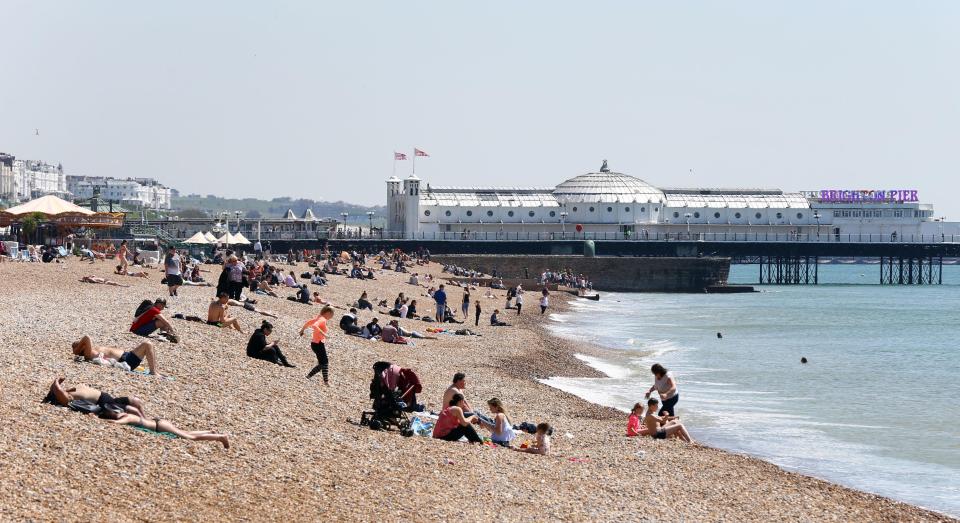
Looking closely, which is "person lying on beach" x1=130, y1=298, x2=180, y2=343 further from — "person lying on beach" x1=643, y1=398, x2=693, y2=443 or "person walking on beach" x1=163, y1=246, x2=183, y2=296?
"person walking on beach" x1=163, y1=246, x2=183, y2=296

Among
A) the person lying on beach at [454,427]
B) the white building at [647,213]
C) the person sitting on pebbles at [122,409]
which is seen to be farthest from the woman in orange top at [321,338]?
the white building at [647,213]

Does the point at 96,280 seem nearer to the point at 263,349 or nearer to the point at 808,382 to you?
the point at 263,349

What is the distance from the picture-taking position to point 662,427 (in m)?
17.1

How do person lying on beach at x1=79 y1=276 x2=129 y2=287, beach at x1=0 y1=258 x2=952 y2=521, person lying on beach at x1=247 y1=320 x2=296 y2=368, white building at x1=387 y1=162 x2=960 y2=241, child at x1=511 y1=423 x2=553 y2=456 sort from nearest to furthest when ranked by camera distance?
1. beach at x1=0 y1=258 x2=952 y2=521
2. child at x1=511 y1=423 x2=553 y2=456
3. person lying on beach at x1=247 y1=320 x2=296 y2=368
4. person lying on beach at x1=79 y1=276 x2=129 y2=287
5. white building at x1=387 y1=162 x2=960 y2=241

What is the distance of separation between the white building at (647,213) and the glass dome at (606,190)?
72 mm

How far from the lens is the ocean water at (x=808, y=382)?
58.1 feet

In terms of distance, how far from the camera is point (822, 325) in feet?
164

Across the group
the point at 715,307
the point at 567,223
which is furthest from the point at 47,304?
the point at 567,223

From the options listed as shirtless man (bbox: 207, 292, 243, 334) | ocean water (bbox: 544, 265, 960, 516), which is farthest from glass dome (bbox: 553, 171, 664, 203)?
shirtless man (bbox: 207, 292, 243, 334)

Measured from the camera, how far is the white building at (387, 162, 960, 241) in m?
93.6

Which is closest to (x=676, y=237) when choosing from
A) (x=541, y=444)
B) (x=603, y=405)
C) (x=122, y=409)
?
(x=603, y=405)

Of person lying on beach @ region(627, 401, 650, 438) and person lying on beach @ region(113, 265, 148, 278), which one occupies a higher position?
person lying on beach @ region(113, 265, 148, 278)

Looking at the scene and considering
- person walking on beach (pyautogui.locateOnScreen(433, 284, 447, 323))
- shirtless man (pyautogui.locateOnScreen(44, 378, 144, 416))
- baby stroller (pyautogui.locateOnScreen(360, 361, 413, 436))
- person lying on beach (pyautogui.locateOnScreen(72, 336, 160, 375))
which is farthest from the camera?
person walking on beach (pyautogui.locateOnScreen(433, 284, 447, 323))

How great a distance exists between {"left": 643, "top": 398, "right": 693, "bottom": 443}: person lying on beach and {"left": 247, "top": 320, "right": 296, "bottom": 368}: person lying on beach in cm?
486
